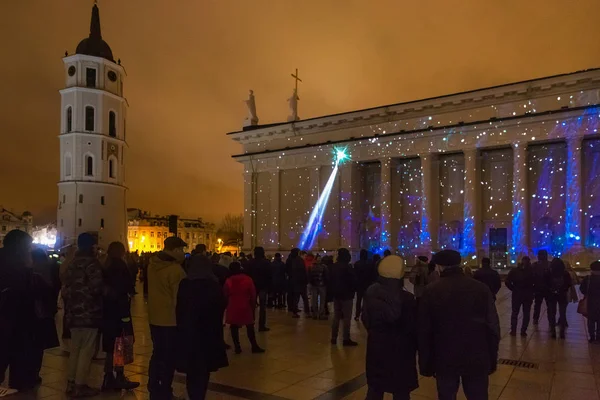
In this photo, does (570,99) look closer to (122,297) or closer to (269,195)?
(269,195)

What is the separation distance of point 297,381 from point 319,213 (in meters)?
32.7

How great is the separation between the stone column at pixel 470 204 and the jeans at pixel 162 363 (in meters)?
29.5

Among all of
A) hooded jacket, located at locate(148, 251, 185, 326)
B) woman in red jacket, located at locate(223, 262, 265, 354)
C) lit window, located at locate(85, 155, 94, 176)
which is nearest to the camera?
hooded jacket, located at locate(148, 251, 185, 326)

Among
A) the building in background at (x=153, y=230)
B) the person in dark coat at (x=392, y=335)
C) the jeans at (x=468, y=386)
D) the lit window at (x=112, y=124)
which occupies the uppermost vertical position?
the lit window at (x=112, y=124)

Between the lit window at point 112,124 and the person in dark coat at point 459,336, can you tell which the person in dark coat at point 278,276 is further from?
the lit window at point 112,124

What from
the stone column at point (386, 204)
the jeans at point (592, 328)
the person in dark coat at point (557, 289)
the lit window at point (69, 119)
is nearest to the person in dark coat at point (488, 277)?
the person in dark coat at point (557, 289)

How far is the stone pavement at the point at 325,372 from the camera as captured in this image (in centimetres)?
698

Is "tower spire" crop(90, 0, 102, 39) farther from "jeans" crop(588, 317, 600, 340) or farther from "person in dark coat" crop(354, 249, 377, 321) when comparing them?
"jeans" crop(588, 317, 600, 340)

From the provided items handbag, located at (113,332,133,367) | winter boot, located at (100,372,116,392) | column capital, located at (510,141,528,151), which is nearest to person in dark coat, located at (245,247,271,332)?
winter boot, located at (100,372,116,392)

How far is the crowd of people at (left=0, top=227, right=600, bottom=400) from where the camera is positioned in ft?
14.5

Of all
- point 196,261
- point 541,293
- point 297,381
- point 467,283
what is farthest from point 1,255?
point 541,293

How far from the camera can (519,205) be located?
31.3m

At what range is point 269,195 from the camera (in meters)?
43.9

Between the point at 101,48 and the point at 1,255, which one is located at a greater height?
the point at 101,48
